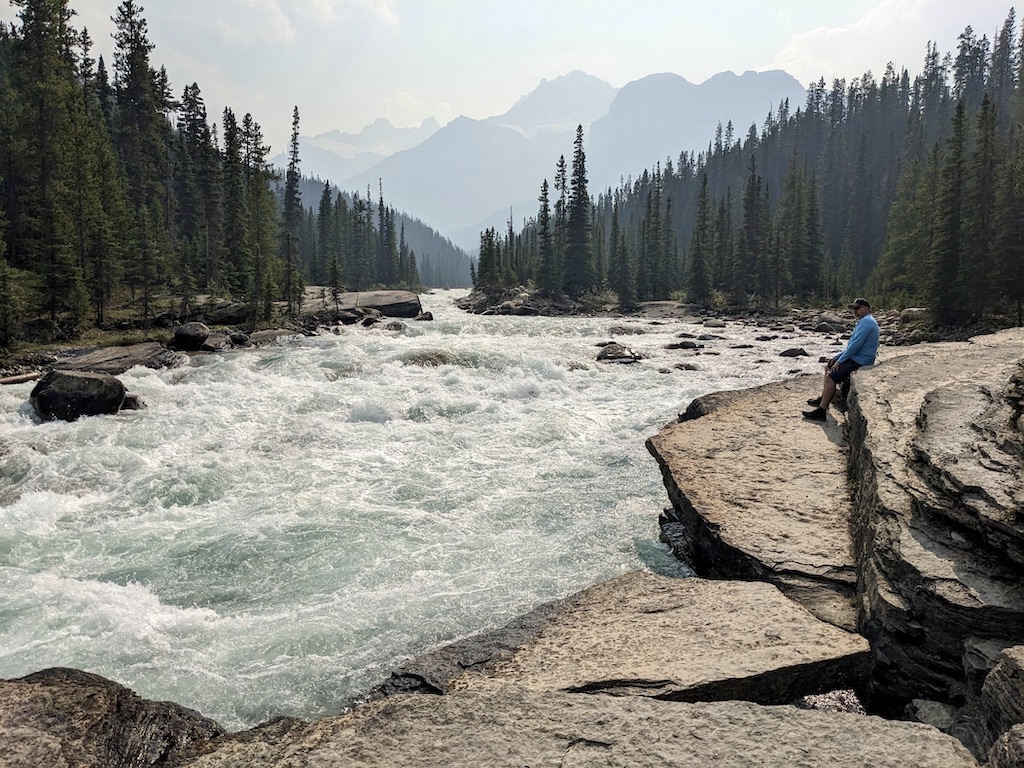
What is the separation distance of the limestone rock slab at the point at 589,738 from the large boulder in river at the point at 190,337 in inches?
985

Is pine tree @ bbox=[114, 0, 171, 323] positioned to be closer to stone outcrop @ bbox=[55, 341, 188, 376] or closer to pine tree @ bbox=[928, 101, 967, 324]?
stone outcrop @ bbox=[55, 341, 188, 376]

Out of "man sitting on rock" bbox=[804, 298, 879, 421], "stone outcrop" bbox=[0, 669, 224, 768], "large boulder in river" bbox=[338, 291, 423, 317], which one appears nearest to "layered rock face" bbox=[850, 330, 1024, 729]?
"man sitting on rock" bbox=[804, 298, 879, 421]

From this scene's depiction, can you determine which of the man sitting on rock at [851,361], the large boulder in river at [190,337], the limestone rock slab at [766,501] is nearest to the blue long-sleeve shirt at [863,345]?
the man sitting on rock at [851,361]

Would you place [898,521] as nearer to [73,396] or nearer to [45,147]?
[73,396]

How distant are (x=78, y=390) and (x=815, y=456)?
16844 millimetres

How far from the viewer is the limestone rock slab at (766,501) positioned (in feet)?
19.0

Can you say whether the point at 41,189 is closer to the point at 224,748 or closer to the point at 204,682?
the point at 204,682

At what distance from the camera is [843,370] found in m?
10.4

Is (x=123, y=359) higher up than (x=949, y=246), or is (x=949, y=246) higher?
(x=949, y=246)

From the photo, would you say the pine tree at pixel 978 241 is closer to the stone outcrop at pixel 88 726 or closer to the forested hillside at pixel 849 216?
the forested hillside at pixel 849 216

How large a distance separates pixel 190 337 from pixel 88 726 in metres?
23.9

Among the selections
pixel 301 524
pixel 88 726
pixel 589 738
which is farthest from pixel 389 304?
pixel 589 738

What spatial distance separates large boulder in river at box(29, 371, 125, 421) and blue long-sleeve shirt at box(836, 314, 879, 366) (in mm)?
17174

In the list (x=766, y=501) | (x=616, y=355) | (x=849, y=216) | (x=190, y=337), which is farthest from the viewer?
(x=849, y=216)
